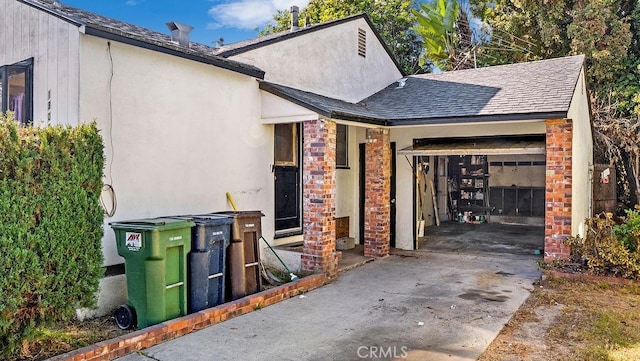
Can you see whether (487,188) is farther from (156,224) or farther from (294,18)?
(156,224)

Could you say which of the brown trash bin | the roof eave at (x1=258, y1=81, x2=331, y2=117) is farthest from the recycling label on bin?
the roof eave at (x1=258, y1=81, x2=331, y2=117)

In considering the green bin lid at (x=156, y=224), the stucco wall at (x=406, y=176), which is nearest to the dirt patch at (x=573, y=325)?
the green bin lid at (x=156, y=224)

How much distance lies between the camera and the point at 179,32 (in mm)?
7832

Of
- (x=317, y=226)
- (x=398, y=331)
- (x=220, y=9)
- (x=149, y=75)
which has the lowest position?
(x=398, y=331)

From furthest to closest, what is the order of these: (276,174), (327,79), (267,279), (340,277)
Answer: (327,79) → (276,174) → (340,277) → (267,279)

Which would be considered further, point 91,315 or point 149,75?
point 149,75

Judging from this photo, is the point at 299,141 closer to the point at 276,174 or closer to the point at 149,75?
the point at 276,174

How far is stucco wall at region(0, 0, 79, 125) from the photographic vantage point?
221 inches

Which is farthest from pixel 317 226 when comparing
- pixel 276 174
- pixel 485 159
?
pixel 485 159

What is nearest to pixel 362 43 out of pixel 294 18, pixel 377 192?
pixel 294 18

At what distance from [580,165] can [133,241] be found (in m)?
9.26

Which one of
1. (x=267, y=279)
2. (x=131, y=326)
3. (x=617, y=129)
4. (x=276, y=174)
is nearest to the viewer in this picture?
(x=131, y=326)

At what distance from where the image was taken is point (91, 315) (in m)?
5.43

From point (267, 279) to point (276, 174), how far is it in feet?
7.20
